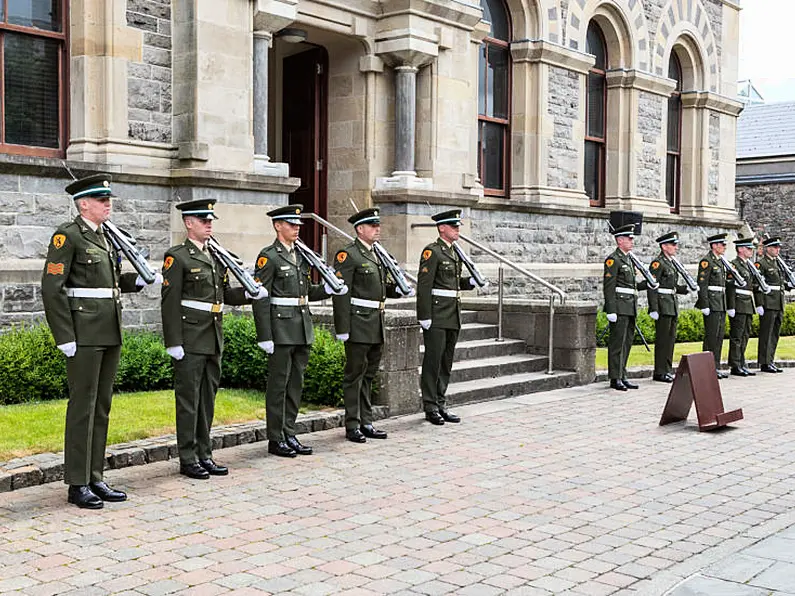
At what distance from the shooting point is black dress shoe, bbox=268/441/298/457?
8555mm

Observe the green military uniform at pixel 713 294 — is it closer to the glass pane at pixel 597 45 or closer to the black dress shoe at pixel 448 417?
the black dress shoe at pixel 448 417

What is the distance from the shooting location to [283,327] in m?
8.70

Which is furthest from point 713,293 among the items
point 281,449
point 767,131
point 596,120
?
point 767,131

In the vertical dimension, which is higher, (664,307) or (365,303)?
(365,303)

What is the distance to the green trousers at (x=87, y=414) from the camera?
6.86 metres

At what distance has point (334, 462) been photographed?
27.6ft

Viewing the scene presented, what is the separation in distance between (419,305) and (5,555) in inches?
219

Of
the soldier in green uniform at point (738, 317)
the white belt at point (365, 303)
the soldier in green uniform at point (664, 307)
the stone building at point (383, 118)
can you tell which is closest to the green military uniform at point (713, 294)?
the soldier in green uniform at point (738, 317)

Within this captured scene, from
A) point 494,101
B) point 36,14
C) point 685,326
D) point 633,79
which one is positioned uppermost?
point 633,79

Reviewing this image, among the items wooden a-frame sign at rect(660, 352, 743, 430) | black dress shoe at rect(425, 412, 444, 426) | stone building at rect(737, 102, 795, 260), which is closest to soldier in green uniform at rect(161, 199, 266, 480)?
black dress shoe at rect(425, 412, 444, 426)

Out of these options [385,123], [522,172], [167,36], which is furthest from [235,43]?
[522,172]

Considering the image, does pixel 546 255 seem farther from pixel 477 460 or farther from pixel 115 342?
pixel 115 342

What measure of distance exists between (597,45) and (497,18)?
11.0ft

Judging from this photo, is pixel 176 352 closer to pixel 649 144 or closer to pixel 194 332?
pixel 194 332
